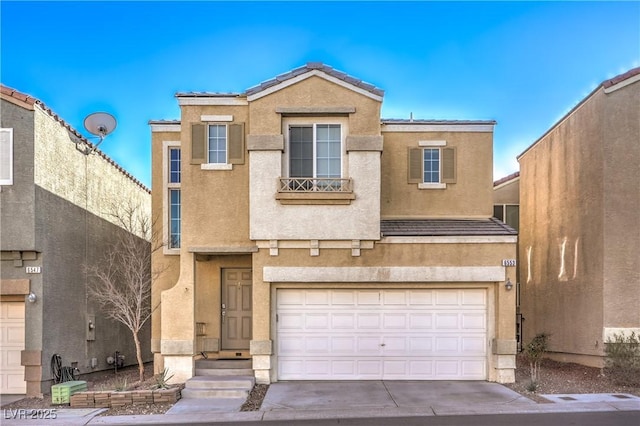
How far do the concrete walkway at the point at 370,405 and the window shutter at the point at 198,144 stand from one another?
17.4 ft

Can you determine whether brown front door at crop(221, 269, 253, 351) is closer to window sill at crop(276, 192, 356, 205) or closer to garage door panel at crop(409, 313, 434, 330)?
window sill at crop(276, 192, 356, 205)

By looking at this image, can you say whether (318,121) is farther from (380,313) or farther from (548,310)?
(548,310)

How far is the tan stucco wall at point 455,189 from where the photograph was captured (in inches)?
504

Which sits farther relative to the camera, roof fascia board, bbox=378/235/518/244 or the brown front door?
the brown front door

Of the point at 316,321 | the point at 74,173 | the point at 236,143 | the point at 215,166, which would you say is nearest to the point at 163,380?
the point at 316,321

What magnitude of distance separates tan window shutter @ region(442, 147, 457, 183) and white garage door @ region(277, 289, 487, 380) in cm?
300

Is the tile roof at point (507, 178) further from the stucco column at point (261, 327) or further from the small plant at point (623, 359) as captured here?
the stucco column at point (261, 327)

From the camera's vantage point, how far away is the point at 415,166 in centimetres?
1291

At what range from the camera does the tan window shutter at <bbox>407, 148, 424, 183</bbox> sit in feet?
42.2

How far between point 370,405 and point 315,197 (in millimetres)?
4516

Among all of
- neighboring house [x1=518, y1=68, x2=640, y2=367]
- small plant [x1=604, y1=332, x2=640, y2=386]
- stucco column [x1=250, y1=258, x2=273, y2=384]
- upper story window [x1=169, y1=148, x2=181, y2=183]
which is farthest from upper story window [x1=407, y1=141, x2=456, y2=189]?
upper story window [x1=169, y1=148, x2=181, y2=183]

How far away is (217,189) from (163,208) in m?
2.09

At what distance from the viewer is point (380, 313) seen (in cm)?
1155

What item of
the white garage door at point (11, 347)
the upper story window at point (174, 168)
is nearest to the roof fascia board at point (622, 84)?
the upper story window at point (174, 168)
